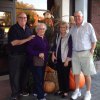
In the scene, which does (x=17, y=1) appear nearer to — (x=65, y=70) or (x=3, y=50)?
(x=3, y=50)

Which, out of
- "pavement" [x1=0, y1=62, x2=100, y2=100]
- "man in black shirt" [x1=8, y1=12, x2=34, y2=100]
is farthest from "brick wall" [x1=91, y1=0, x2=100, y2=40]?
"man in black shirt" [x1=8, y1=12, x2=34, y2=100]

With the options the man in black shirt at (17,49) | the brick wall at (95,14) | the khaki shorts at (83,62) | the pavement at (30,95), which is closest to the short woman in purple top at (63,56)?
the khaki shorts at (83,62)

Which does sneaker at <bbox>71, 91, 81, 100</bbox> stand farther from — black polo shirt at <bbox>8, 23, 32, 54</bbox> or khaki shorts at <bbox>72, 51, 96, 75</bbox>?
black polo shirt at <bbox>8, 23, 32, 54</bbox>

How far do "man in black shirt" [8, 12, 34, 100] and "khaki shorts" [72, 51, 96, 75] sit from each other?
1086 mm

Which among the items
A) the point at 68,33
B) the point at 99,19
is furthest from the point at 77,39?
the point at 99,19

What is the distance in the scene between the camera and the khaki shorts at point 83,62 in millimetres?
6293

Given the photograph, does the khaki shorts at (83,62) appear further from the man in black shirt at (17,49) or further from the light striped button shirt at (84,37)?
the man in black shirt at (17,49)

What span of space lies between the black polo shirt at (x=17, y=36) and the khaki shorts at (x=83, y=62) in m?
1.14

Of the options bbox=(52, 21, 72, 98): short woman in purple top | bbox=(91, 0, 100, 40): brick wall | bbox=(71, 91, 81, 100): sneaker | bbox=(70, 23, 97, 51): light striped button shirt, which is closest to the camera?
bbox=(70, 23, 97, 51): light striped button shirt

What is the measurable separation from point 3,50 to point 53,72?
2101 millimetres

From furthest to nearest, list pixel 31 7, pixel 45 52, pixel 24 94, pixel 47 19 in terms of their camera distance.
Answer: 1. pixel 31 7
2. pixel 47 19
3. pixel 24 94
4. pixel 45 52

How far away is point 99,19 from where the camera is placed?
11.6m

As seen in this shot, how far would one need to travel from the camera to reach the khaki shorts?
6293 mm

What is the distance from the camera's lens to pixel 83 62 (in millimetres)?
6336
